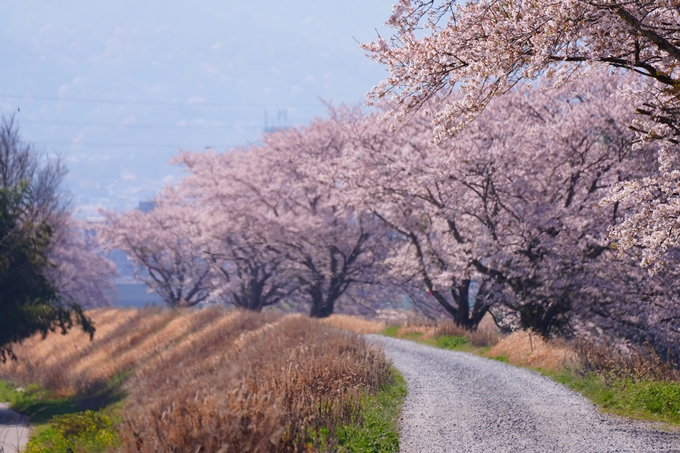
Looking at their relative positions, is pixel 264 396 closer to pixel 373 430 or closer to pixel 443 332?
pixel 373 430

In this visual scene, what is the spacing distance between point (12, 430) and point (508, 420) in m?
15.9

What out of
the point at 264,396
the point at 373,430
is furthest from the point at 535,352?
the point at 264,396

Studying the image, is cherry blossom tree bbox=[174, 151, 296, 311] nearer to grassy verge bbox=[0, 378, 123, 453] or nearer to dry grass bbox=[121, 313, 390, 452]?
grassy verge bbox=[0, 378, 123, 453]

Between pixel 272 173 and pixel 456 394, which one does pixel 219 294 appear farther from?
pixel 456 394

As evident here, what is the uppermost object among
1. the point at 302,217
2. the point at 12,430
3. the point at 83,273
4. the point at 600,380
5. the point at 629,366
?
the point at 302,217

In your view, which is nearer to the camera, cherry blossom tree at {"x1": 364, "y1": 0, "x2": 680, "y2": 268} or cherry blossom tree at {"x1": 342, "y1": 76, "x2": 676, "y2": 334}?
cherry blossom tree at {"x1": 364, "y1": 0, "x2": 680, "y2": 268}

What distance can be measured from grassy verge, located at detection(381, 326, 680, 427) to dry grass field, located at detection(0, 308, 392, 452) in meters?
4.06

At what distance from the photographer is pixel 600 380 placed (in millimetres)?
12977

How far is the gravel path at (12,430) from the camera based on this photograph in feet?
53.7

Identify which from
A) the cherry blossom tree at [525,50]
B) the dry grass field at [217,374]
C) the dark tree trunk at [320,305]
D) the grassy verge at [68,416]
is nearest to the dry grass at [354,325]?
the dry grass field at [217,374]

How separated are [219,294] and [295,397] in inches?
1448

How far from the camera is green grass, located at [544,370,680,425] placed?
10617 mm

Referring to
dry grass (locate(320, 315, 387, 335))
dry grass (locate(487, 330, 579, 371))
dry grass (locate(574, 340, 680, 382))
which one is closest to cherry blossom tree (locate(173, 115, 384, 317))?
dry grass (locate(320, 315, 387, 335))

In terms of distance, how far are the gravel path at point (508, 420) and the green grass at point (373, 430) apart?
0.64 feet
